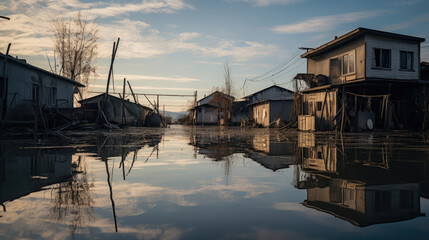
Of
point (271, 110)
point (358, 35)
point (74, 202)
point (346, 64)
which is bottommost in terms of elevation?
point (74, 202)

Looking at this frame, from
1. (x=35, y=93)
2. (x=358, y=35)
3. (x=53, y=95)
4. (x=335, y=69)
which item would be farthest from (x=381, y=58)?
(x=53, y=95)

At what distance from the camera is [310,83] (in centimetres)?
2345

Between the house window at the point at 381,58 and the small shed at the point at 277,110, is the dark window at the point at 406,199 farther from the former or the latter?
the small shed at the point at 277,110

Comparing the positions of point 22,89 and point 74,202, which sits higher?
point 22,89

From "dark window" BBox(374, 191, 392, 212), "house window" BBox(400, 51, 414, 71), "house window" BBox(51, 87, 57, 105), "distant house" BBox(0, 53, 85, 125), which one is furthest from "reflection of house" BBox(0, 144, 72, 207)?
"house window" BBox(400, 51, 414, 71)

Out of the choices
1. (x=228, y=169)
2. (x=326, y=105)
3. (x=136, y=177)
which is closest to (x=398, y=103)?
(x=326, y=105)

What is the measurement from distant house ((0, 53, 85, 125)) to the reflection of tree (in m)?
12.2

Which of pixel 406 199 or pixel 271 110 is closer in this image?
pixel 406 199

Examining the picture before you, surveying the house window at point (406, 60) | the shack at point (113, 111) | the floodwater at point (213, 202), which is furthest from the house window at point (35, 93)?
the house window at point (406, 60)

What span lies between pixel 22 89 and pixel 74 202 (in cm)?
1867

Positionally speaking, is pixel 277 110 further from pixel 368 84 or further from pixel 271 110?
pixel 368 84

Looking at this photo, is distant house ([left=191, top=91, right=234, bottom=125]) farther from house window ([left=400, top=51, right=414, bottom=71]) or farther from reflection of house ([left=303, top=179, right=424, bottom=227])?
reflection of house ([left=303, top=179, right=424, bottom=227])

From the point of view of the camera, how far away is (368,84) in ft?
63.4

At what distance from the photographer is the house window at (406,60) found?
65.8 feet
